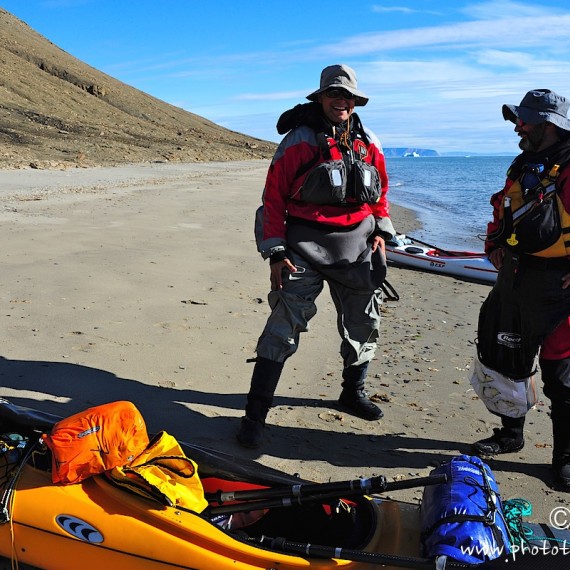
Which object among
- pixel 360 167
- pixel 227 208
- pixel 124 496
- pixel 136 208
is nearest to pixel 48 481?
pixel 124 496

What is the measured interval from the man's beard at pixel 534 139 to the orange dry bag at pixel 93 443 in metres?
2.46

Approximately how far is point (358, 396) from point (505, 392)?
1.02 meters

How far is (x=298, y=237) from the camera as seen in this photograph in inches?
156

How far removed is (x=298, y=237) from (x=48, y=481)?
76.1 inches

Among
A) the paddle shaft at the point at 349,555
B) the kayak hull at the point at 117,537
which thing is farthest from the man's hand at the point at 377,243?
the paddle shaft at the point at 349,555

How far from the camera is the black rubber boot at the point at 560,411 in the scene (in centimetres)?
362

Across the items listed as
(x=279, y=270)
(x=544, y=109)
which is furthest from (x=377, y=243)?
(x=544, y=109)

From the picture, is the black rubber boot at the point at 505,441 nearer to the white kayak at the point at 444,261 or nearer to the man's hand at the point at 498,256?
the man's hand at the point at 498,256

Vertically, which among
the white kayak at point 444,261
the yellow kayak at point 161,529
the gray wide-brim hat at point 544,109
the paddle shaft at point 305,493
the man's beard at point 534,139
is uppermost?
the gray wide-brim hat at point 544,109

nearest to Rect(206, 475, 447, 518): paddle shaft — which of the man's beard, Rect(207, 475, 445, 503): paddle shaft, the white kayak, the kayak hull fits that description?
Rect(207, 475, 445, 503): paddle shaft

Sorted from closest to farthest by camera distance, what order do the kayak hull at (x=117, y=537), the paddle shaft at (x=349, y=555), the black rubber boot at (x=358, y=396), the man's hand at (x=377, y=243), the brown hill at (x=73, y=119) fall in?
the paddle shaft at (x=349, y=555) → the kayak hull at (x=117, y=537) → the man's hand at (x=377, y=243) → the black rubber boot at (x=358, y=396) → the brown hill at (x=73, y=119)

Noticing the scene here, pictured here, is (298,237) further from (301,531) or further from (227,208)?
(227,208)

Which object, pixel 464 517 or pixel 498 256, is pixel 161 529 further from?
pixel 498 256

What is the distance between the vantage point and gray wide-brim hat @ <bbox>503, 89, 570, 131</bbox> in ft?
11.4
